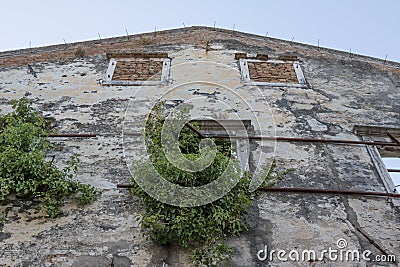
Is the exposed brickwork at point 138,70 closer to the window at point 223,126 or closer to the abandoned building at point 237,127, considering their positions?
the abandoned building at point 237,127

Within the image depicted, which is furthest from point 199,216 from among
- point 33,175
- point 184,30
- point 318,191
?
point 184,30

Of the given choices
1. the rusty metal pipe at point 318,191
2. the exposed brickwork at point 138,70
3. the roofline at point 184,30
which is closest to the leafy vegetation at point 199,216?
the rusty metal pipe at point 318,191

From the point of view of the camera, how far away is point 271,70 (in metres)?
7.48

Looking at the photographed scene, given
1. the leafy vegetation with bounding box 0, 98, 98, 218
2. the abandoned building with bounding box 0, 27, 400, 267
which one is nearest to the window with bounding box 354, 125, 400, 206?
the abandoned building with bounding box 0, 27, 400, 267

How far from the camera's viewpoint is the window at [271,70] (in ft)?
23.7

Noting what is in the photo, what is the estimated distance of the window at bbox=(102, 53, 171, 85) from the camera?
7098 mm

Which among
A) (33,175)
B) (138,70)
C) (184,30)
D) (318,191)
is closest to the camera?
(33,175)

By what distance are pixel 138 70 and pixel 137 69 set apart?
0.03 metres

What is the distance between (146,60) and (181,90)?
1052mm

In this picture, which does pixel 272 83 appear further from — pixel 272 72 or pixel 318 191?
pixel 318 191

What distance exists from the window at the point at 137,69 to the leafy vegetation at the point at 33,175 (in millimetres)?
1875

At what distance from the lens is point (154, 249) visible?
4551 millimetres

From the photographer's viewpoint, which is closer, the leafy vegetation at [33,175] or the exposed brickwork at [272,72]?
the leafy vegetation at [33,175]

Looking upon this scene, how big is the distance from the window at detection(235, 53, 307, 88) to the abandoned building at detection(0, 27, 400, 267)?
0.7 inches
